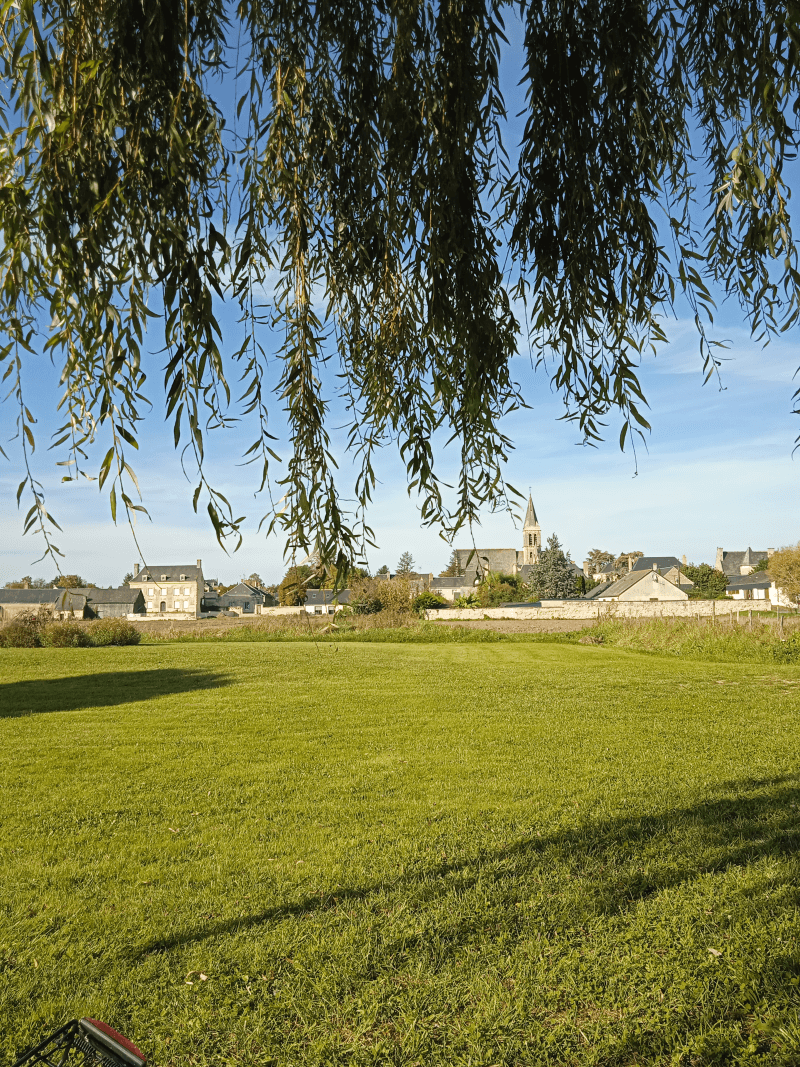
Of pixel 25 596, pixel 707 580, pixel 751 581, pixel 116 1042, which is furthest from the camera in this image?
pixel 751 581

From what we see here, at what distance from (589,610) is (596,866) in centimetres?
3390

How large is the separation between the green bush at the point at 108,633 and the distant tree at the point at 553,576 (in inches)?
1506

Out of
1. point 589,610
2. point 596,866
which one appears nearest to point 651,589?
point 589,610

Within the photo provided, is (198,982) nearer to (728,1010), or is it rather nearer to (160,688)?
(728,1010)

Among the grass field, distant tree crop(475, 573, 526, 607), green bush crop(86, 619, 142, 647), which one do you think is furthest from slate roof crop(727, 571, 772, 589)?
the grass field

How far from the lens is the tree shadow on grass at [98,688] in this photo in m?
12.7

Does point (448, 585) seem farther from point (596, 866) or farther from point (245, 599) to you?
point (596, 866)

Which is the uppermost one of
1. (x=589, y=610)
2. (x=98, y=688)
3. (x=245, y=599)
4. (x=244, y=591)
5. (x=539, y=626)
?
(x=244, y=591)

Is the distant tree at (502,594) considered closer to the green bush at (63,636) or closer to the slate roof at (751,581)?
the green bush at (63,636)

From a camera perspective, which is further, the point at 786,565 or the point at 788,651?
the point at 786,565

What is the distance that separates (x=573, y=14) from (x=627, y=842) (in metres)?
5.08

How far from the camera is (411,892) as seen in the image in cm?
431

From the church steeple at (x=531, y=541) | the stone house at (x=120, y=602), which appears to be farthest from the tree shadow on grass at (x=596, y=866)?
the church steeple at (x=531, y=541)

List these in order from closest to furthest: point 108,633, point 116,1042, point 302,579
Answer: point 116,1042 → point 302,579 → point 108,633
